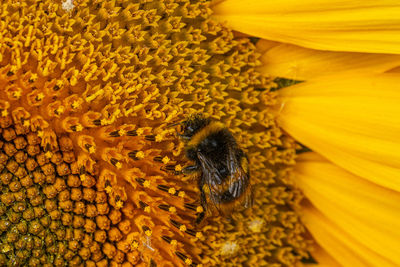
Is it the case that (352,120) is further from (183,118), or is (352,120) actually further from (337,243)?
(183,118)

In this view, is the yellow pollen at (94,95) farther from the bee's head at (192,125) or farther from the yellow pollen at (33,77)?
the bee's head at (192,125)

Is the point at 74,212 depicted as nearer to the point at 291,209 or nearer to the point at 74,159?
the point at 74,159

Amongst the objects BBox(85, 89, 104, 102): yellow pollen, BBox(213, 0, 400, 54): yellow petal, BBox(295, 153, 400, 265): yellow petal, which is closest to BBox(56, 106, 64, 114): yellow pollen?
BBox(85, 89, 104, 102): yellow pollen

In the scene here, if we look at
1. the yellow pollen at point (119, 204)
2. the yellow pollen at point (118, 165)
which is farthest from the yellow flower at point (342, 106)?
the yellow pollen at point (119, 204)

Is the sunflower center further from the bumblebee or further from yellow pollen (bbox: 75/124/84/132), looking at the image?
the bumblebee

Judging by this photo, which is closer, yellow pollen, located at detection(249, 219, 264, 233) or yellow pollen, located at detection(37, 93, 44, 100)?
yellow pollen, located at detection(37, 93, 44, 100)

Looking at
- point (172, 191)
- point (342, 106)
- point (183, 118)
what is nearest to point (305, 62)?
point (342, 106)
